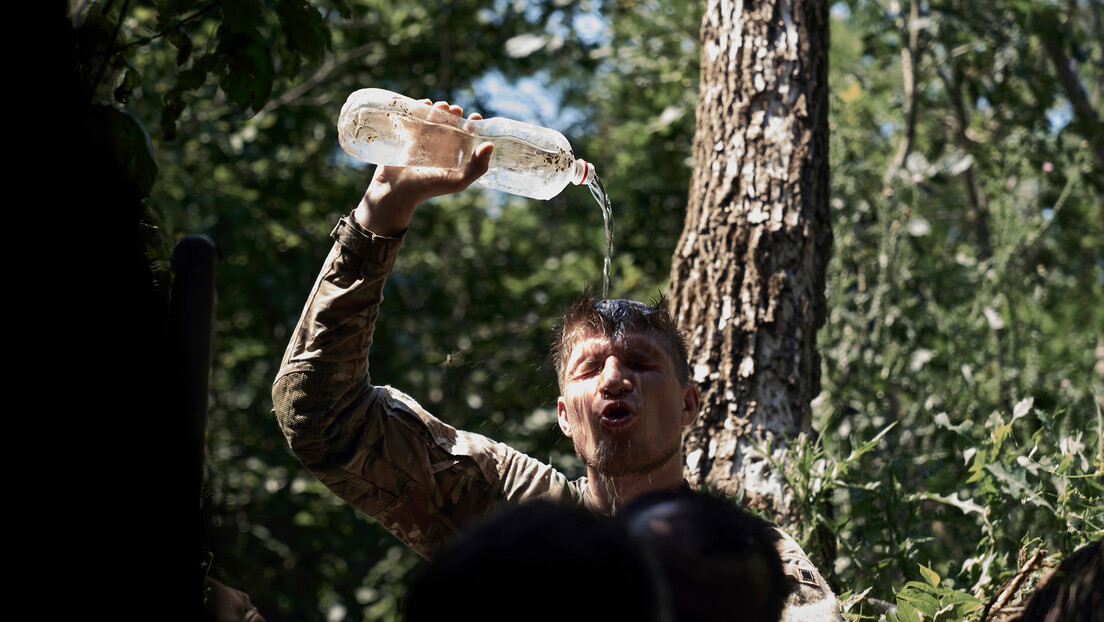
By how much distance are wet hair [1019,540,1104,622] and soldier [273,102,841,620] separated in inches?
14.9

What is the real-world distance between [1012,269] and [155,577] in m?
4.36

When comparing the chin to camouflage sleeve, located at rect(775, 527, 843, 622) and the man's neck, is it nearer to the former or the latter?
the man's neck

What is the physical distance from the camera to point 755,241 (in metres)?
3.02

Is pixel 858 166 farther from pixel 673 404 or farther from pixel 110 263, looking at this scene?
pixel 110 263

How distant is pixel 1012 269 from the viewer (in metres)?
4.59

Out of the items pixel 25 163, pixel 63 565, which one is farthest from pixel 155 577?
pixel 25 163

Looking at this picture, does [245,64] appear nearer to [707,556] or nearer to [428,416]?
[428,416]

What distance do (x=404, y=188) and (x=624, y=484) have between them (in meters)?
0.82

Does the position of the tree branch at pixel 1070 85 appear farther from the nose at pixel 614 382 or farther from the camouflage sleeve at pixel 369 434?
the camouflage sleeve at pixel 369 434

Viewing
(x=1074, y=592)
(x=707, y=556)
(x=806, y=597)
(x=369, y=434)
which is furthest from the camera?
(x=369, y=434)

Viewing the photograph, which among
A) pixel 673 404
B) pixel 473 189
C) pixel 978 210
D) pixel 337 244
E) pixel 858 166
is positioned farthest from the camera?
pixel 473 189

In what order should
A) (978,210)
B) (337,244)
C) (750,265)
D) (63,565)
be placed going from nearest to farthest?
(63,565), (337,244), (750,265), (978,210)

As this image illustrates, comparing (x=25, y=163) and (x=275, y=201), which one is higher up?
(x=25, y=163)

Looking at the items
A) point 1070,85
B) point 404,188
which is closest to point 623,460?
point 404,188
